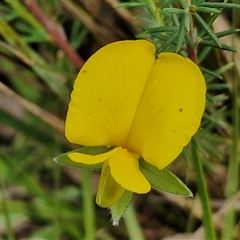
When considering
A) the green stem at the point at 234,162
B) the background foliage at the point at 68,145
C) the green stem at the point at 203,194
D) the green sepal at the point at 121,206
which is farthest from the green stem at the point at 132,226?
the green sepal at the point at 121,206

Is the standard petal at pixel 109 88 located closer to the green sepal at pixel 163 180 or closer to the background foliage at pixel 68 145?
the green sepal at pixel 163 180

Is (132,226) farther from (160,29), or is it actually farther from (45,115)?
(160,29)

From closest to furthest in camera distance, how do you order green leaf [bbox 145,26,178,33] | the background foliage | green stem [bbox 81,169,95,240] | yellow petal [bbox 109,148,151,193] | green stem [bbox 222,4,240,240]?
yellow petal [bbox 109,148,151,193] → green leaf [bbox 145,26,178,33] → green stem [bbox 222,4,240,240] → the background foliage → green stem [bbox 81,169,95,240]

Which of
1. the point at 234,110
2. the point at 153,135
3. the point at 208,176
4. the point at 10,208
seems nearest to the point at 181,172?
the point at 208,176

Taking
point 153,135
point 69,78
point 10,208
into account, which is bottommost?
point 10,208

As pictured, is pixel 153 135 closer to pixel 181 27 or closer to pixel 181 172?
pixel 181 27

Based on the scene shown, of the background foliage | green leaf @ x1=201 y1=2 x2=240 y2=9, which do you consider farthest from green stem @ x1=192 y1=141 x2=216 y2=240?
green leaf @ x1=201 y1=2 x2=240 y2=9

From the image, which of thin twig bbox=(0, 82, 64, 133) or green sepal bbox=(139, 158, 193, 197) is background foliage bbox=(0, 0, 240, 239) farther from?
green sepal bbox=(139, 158, 193, 197)
